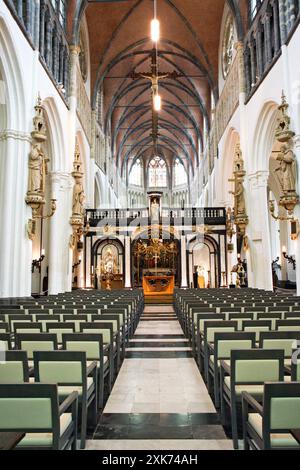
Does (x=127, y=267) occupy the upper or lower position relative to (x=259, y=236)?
lower

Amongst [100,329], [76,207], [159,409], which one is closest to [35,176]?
[76,207]

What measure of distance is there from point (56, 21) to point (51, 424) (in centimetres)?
1721

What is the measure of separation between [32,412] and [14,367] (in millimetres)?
1015

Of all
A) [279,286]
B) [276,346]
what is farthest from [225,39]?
[276,346]

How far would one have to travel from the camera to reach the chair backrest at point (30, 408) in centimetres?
244

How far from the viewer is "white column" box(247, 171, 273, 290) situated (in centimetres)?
1600

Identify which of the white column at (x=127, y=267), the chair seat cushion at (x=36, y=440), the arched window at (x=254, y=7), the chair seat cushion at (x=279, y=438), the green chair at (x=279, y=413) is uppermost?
the arched window at (x=254, y=7)

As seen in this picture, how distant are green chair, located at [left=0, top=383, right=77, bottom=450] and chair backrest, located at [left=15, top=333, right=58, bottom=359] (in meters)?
1.84

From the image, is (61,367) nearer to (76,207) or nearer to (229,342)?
(229,342)

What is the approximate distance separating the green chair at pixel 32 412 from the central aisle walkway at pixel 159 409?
1143 mm

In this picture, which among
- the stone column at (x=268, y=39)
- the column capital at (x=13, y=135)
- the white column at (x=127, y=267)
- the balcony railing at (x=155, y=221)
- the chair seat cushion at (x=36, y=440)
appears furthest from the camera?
the white column at (x=127, y=267)

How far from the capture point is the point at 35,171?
1186 centimetres

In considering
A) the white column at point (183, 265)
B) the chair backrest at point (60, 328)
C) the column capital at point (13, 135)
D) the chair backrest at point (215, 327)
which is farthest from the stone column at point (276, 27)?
the chair backrest at point (60, 328)

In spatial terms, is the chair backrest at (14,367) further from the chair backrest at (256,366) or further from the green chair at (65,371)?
the chair backrest at (256,366)
